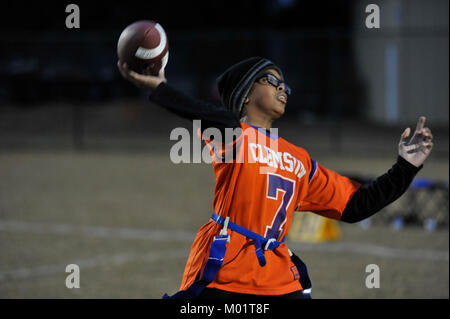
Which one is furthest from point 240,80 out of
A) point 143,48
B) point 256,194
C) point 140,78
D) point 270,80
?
point 140,78

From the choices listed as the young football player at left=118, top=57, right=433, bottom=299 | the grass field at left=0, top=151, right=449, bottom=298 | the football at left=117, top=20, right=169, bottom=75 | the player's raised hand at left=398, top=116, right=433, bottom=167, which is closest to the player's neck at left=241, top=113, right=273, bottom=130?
the young football player at left=118, top=57, right=433, bottom=299

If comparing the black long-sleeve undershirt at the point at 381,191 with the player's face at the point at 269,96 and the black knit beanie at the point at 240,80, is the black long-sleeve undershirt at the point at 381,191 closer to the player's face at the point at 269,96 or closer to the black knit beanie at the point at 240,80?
the player's face at the point at 269,96

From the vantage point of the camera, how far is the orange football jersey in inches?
143

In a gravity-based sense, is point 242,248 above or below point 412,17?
below

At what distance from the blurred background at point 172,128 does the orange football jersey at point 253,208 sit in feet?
10.8

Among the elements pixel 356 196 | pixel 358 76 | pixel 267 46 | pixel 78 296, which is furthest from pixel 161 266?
pixel 358 76

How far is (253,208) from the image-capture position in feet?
12.1

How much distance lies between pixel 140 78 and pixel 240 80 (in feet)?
2.82

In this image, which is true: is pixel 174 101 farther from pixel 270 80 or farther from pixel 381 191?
pixel 381 191

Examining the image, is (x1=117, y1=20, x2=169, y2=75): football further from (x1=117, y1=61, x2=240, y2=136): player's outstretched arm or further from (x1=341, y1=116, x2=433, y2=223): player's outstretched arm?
(x1=341, y1=116, x2=433, y2=223): player's outstretched arm

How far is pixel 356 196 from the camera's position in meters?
4.07

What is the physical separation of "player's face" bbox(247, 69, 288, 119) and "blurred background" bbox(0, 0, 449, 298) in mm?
3541

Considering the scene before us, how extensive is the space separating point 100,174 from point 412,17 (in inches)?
544
